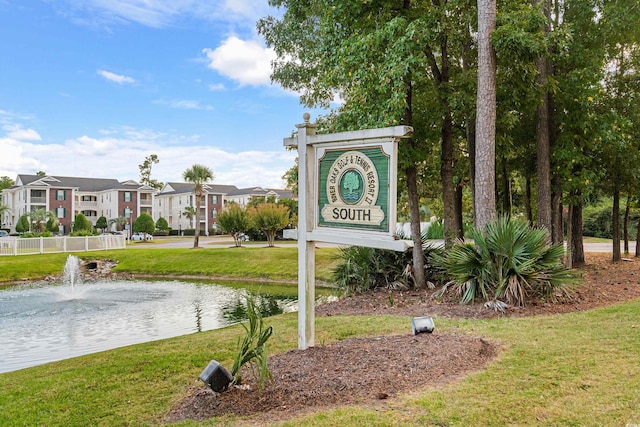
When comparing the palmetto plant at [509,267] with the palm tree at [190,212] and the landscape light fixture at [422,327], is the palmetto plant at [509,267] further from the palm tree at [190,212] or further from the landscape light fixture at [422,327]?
the palm tree at [190,212]

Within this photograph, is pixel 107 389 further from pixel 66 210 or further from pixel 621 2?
pixel 66 210

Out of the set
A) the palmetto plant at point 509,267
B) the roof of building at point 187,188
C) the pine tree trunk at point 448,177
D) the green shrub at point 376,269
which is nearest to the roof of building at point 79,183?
the roof of building at point 187,188

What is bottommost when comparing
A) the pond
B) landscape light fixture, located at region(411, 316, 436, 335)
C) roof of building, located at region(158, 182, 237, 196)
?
the pond

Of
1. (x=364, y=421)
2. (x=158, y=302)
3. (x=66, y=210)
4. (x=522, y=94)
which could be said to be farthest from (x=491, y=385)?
(x=66, y=210)

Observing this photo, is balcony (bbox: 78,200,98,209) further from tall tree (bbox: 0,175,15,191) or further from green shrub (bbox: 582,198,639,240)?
green shrub (bbox: 582,198,639,240)

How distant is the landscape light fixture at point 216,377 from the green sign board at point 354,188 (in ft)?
5.83

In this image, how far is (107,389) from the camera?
445 cm

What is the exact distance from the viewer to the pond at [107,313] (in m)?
8.34

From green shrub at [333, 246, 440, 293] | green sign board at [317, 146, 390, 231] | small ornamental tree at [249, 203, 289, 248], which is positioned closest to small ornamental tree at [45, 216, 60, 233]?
small ornamental tree at [249, 203, 289, 248]

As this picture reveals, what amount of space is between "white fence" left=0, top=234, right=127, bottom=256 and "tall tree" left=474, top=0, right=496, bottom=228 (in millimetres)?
25402

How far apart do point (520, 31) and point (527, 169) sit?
6.83 meters

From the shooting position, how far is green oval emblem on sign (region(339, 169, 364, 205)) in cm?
434

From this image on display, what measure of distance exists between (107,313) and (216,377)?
944cm

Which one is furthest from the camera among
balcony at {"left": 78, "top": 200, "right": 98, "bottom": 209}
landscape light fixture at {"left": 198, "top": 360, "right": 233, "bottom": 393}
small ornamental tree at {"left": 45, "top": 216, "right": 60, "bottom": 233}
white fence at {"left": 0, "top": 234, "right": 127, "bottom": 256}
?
balcony at {"left": 78, "top": 200, "right": 98, "bottom": 209}
